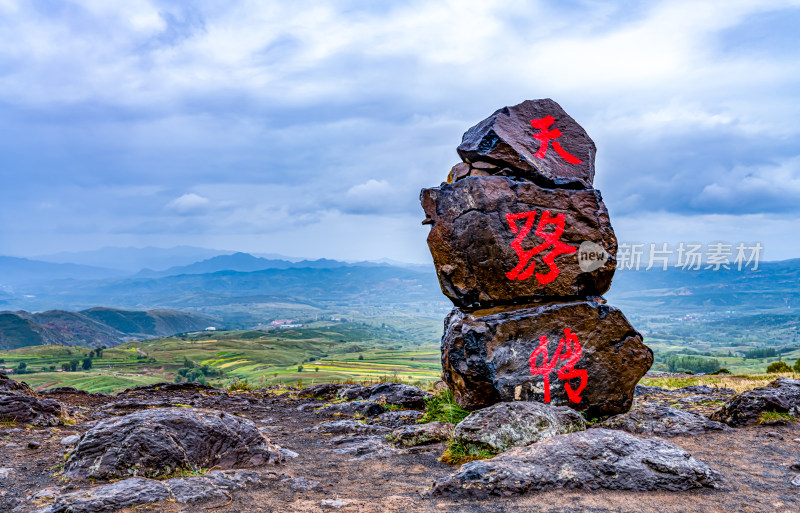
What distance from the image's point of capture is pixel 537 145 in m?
15.6

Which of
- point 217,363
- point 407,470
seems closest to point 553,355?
point 407,470

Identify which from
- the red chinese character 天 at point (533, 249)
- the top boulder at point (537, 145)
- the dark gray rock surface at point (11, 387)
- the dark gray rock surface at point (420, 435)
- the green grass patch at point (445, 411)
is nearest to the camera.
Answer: the dark gray rock surface at point (420, 435)

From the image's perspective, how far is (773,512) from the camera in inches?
297

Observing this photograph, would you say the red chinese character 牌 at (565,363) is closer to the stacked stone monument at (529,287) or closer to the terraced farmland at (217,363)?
the stacked stone monument at (529,287)

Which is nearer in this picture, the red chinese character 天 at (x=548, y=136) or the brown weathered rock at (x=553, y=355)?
the brown weathered rock at (x=553, y=355)

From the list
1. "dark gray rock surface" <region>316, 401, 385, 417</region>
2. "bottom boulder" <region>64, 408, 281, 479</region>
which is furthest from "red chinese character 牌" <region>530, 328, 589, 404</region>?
"bottom boulder" <region>64, 408, 281, 479</region>

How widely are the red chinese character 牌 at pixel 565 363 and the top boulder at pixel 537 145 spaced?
4.58 meters

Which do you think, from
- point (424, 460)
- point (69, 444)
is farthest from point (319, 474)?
point (69, 444)

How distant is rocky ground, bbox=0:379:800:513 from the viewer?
7.99 meters

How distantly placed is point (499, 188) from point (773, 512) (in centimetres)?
937

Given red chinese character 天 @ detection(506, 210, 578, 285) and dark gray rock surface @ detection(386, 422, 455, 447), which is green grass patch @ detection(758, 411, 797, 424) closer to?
red chinese character 天 @ detection(506, 210, 578, 285)

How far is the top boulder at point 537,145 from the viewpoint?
14.8 meters

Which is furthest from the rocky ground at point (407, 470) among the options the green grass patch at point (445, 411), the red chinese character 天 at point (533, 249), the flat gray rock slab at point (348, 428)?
the red chinese character 天 at point (533, 249)

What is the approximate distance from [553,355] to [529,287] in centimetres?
198
